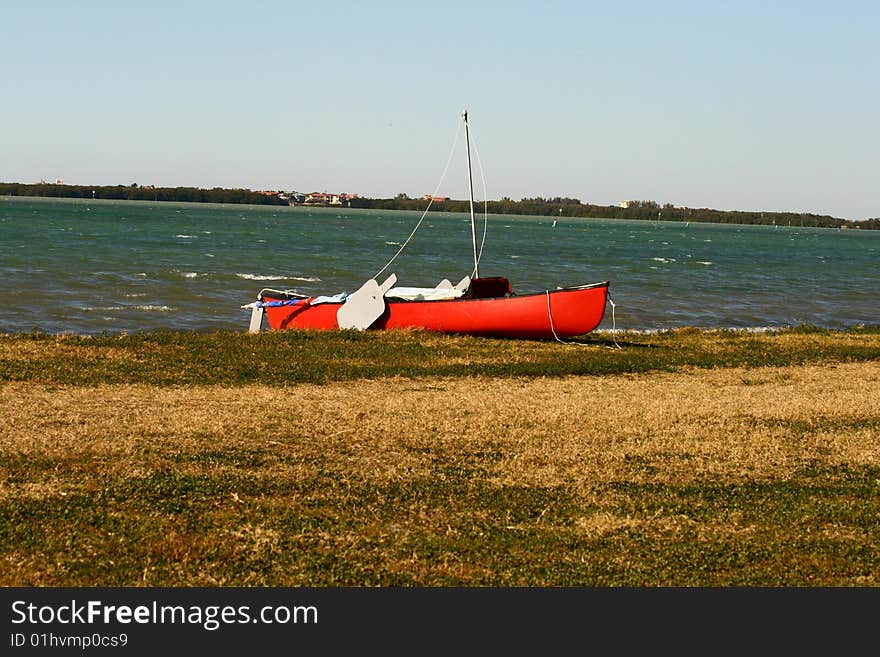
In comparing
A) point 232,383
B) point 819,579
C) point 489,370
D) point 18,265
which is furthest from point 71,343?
point 18,265

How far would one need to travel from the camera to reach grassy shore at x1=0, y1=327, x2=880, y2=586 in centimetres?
737

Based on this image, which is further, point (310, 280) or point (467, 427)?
point (310, 280)

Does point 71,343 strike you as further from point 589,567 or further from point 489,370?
point 589,567

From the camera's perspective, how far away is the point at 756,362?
19.2 meters

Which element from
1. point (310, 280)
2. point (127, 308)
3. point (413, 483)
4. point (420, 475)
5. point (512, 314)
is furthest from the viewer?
point (310, 280)

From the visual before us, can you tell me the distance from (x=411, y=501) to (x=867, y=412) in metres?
7.08

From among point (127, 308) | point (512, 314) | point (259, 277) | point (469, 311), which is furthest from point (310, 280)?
point (512, 314)

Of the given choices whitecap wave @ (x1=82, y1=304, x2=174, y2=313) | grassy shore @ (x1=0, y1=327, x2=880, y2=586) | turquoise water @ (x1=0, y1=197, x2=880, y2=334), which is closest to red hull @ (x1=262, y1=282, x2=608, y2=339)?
grassy shore @ (x1=0, y1=327, x2=880, y2=586)

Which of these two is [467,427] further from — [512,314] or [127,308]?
[127,308]

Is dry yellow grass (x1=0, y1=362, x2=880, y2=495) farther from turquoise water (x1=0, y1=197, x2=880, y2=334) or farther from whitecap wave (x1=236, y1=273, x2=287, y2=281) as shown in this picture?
whitecap wave (x1=236, y1=273, x2=287, y2=281)

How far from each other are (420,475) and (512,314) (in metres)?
11.9

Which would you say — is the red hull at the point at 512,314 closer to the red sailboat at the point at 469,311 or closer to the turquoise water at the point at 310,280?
the red sailboat at the point at 469,311

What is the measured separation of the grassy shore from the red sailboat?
4214 millimetres

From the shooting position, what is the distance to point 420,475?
9.62 m
